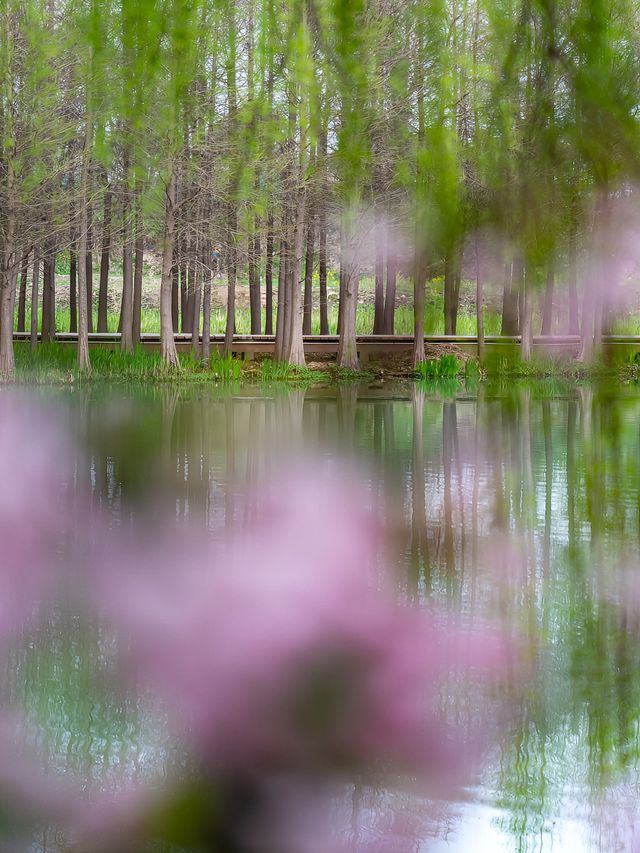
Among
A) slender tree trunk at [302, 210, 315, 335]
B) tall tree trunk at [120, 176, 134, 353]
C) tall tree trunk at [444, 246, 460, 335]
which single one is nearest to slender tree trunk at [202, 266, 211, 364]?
tall tree trunk at [120, 176, 134, 353]

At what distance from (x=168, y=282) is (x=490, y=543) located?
10360mm

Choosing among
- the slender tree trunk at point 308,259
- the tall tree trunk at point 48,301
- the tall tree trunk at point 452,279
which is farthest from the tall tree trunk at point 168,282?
the tall tree trunk at point 452,279

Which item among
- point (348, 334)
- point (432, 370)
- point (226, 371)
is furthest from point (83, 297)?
point (432, 370)

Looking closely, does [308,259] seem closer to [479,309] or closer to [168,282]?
[168,282]

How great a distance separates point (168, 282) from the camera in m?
12.8

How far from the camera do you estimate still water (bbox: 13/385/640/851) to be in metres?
1.04

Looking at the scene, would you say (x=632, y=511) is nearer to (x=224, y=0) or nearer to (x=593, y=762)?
(x=593, y=762)

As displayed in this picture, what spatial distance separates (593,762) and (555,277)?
508 millimetres

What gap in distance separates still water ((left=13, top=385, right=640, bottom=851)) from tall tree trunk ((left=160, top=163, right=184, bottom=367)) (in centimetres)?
444

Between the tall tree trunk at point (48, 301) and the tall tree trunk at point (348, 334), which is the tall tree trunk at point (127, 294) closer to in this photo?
the tall tree trunk at point (48, 301)

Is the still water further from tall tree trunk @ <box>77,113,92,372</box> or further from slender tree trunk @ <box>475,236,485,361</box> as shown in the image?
tall tree trunk @ <box>77,113,92,372</box>

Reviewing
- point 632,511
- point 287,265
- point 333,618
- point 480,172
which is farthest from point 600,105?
point 287,265

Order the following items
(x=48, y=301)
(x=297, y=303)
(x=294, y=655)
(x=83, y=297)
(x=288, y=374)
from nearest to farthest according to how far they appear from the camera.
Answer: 1. (x=294, y=655)
2. (x=83, y=297)
3. (x=288, y=374)
4. (x=297, y=303)
5. (x=48, y=301)

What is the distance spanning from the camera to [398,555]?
9.01ft
